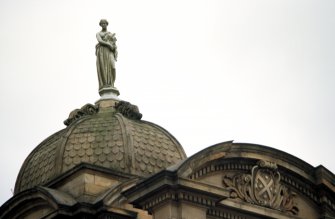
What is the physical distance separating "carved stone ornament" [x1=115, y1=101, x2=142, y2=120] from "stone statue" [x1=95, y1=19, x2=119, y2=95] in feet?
5.30

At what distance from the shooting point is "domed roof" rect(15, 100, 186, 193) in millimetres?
34812

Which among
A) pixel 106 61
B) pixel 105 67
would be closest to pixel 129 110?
pixel 105 67

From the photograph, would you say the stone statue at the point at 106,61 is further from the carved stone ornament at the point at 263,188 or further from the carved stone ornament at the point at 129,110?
the carved stone ornament at the point at 263,188

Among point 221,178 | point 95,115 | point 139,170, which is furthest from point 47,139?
point 221,178

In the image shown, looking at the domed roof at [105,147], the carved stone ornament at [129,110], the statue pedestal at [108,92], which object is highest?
the statue pedestal at [108,92]

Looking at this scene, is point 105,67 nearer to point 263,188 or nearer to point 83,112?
point 83,112

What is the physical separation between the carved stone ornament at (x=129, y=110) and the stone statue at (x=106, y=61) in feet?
5.30

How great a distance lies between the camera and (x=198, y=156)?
2831cm

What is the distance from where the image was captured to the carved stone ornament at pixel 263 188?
29.4 m

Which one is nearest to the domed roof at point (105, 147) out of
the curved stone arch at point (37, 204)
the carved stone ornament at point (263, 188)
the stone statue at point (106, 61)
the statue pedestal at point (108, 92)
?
the statue pedestal at point (108, 92)

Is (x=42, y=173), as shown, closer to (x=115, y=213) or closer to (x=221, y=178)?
(x=115, y=213)

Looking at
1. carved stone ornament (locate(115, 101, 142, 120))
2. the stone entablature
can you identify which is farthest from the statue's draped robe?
the stone entablature

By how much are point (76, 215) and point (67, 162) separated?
397cm

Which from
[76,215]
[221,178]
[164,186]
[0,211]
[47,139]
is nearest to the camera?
[164,186]
